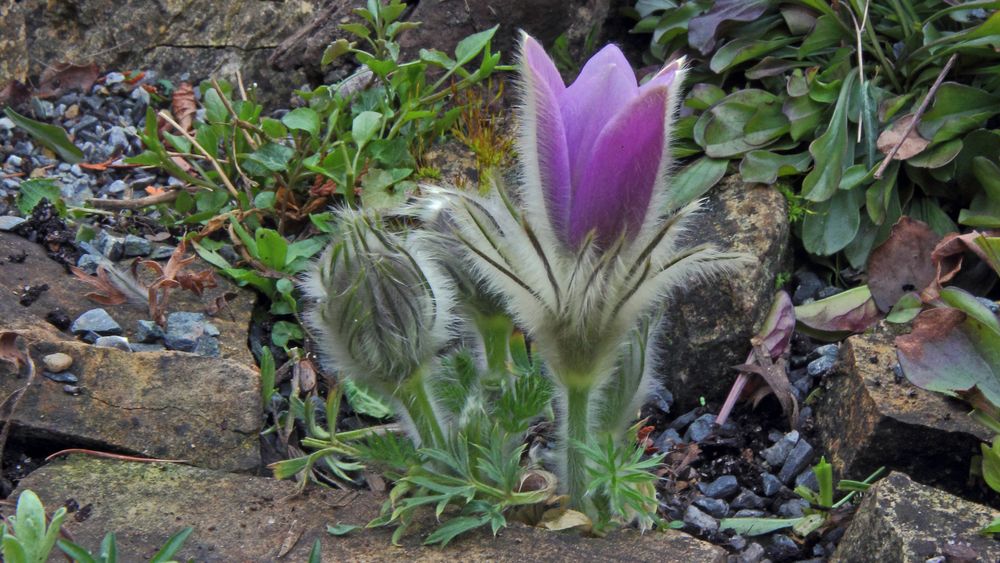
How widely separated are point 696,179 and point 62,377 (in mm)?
1766

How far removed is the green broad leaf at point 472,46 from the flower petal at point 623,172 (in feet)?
4.96

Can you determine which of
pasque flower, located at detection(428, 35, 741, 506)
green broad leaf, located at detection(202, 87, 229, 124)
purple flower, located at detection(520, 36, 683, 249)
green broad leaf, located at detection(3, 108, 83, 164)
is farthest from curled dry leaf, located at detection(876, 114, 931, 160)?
green broad leaf, located at detection(3, 108, 83, 164)

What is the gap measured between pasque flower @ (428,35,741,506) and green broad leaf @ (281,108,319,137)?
1.30 meters

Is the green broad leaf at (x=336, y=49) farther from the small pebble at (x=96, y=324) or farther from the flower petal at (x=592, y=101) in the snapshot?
the flower petal at (x=592, y=101)

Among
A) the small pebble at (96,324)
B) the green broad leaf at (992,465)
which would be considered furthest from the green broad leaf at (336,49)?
the green broad leaf at (992,465)

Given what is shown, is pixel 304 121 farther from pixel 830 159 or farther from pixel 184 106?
pixel 830 159

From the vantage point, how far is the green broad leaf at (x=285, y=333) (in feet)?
9.34

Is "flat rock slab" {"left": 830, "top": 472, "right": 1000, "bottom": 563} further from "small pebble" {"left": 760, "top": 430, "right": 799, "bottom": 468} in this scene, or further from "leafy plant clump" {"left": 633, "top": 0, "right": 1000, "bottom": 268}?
"leafy plant clump" {"left": 633, "top": 0, "right": 1000, "bottom": 268}

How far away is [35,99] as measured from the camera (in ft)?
12.3

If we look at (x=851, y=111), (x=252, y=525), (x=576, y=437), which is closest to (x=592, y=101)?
(x=576, y=437)

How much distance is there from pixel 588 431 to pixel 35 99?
2.59 m

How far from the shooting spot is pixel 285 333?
113 inches

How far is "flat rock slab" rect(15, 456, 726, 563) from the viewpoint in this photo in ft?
6.59

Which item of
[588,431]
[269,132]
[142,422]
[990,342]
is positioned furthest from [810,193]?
[142,422]
